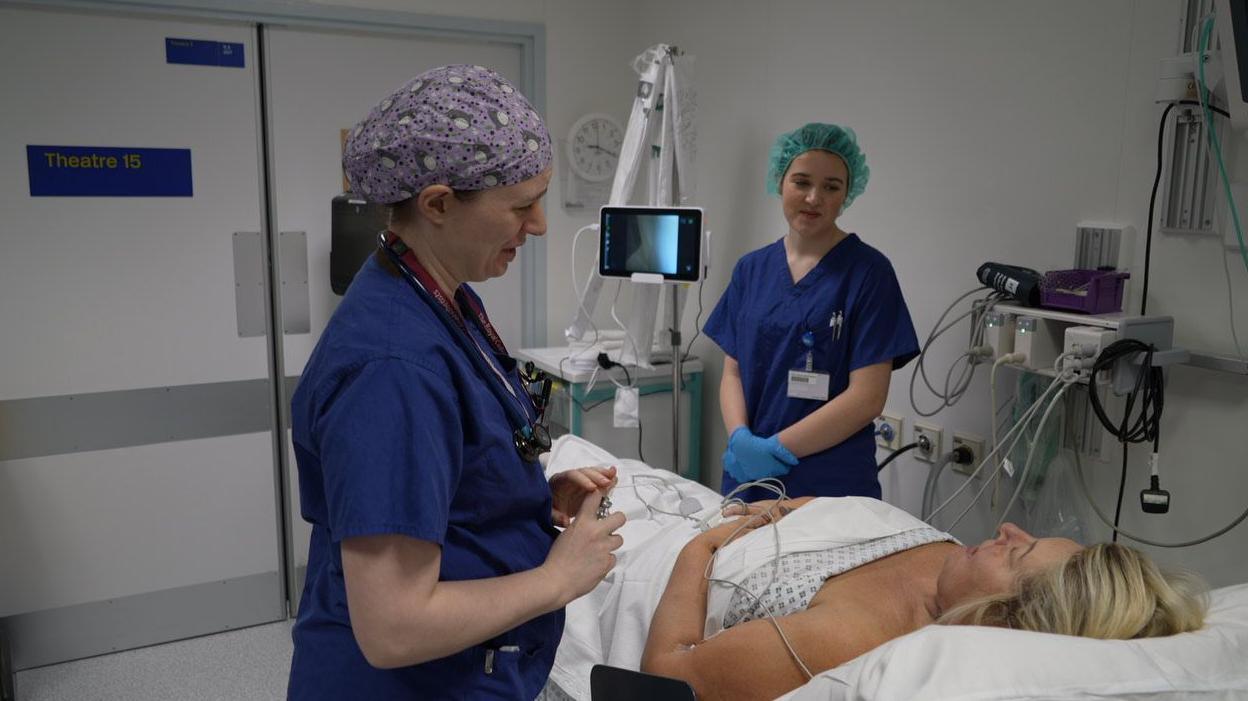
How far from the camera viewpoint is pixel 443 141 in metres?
0.94

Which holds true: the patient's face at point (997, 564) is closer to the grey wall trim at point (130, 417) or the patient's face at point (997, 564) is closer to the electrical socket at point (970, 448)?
the electrical socket at point (970, 448)

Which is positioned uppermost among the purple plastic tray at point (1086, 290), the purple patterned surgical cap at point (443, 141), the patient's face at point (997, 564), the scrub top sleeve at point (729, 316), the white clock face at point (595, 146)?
the white clock face at point (595, 146)

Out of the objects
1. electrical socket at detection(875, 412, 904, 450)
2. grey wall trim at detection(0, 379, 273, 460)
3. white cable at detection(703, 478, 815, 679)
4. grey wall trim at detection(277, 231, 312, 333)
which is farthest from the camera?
grey wall trim at detection(277, 231, 312, 333)

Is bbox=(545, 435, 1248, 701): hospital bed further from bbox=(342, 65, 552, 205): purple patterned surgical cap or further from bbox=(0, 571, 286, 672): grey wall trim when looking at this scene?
bbox=(0, 571, 286, 672): grey wall trim

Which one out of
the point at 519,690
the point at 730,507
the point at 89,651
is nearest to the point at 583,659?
the point at 730,507

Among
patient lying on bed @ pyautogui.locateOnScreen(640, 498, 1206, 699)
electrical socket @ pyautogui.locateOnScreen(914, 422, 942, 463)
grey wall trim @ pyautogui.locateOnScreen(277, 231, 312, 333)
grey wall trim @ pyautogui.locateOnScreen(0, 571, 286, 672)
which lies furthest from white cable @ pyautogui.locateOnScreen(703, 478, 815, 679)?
grey wall trim @ pyautogui.locateOnScreen(0, 571, 286, 672)

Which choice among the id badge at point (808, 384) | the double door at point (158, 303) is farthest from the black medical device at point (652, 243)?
the double door at point (158, 303)

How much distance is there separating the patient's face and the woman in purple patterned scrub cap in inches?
22.2

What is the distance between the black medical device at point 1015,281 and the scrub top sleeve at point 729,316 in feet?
1.92

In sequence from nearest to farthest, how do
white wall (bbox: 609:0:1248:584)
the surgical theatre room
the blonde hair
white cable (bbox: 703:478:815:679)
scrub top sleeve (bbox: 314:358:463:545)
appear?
1. scrub top sleeve (bbox: 314:358:463:545)
2. the surgical theatre room
3. the blonde hair
4. white cable (bbox: 703:478:815:679)
5. white wall (bbox: 609:0:1248:584)

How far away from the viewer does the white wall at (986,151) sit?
1840 millimetres

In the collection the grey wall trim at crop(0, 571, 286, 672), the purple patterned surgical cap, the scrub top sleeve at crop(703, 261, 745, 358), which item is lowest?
the grey wall trim at crop(0, 571, 286, 672)

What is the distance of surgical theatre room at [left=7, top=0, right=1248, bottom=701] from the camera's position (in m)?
0.98

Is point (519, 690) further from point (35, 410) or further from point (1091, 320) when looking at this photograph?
point (35, 410)
